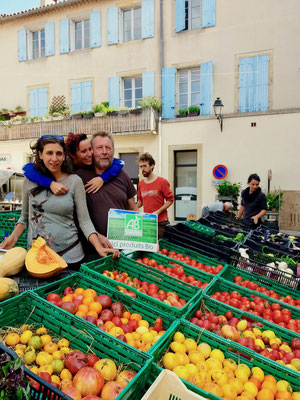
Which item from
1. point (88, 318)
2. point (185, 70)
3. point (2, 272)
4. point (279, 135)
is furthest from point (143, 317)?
point (185, 70)

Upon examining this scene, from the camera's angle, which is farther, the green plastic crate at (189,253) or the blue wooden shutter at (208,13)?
the blue wooden shutter at (208,13)

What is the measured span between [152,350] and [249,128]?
10.6 metres

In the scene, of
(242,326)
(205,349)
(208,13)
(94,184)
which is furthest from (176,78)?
(205,349)

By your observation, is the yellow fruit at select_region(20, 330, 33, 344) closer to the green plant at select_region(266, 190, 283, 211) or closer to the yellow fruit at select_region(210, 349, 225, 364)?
the yellow fruit at select_region(210, 349, 225, 364)

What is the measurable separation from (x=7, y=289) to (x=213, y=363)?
1.23 meters

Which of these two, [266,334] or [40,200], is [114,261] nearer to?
[40,200]

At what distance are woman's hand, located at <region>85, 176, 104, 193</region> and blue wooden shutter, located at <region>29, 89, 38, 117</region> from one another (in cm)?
1357

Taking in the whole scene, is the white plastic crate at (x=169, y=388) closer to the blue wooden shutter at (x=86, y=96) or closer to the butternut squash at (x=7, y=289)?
the butternut squash at (x=7, y=289)

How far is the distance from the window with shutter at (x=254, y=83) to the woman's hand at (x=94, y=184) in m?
9.84

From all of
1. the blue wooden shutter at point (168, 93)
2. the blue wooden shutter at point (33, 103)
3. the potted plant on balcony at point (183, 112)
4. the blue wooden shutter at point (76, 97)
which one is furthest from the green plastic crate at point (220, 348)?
the blue wooden shutter at point (33, 103)

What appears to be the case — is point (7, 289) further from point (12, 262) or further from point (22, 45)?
point (22, 45)

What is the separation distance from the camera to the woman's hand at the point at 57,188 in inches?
85.8

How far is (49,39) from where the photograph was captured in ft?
45.4

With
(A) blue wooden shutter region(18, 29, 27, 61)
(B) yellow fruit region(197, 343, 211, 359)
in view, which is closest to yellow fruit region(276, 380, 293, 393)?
(B) yellow fruit region(197, 343, 211, 359)
